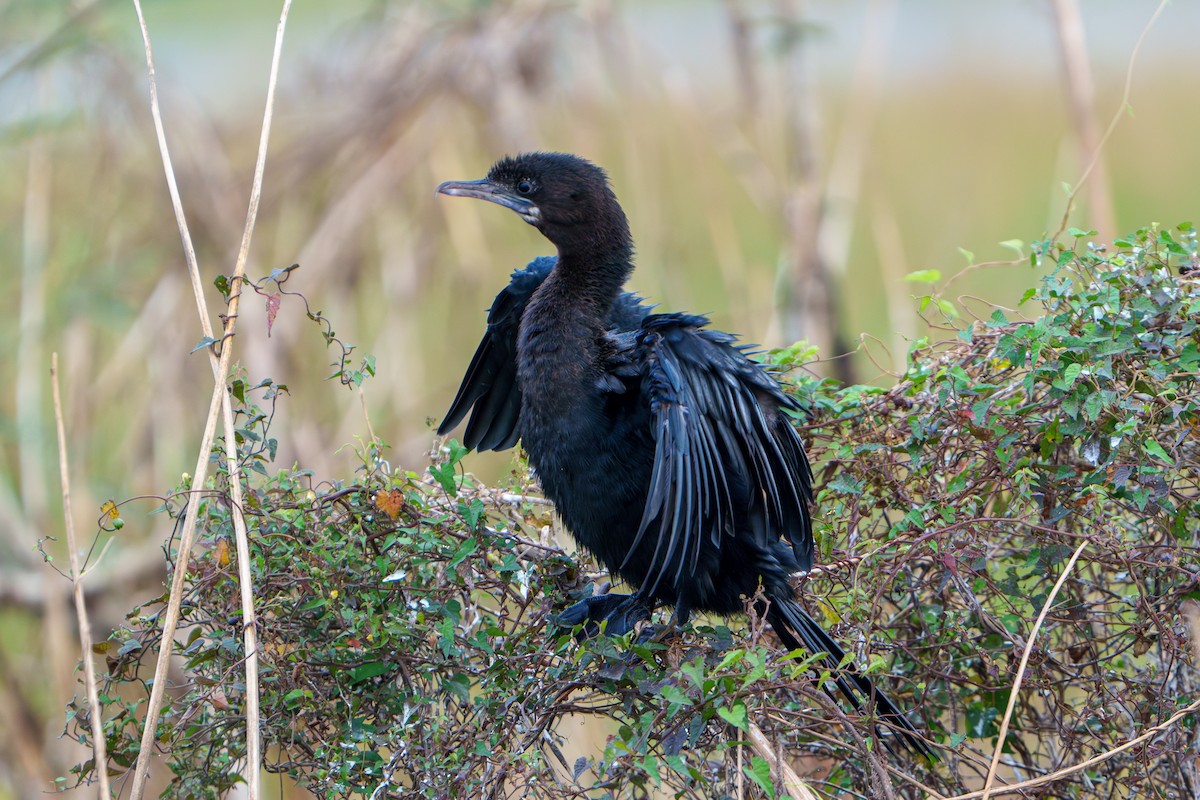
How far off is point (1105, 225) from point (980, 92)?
27.2ft

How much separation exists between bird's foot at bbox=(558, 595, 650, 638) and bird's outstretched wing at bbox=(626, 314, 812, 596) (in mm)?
92

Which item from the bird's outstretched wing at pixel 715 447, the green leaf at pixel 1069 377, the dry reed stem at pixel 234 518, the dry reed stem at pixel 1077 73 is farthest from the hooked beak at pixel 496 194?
the dry reed stem at pixel 1077 73

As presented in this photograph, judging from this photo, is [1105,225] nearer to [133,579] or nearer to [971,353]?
[971,353]

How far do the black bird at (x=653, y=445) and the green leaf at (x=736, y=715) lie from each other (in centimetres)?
45

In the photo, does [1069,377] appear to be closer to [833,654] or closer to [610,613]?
[833,654]

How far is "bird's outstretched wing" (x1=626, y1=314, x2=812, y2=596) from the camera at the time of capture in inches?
101

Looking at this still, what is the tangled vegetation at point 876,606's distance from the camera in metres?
2.39

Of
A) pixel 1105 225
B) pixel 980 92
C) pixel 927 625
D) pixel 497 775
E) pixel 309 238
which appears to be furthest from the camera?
pixel 980 92

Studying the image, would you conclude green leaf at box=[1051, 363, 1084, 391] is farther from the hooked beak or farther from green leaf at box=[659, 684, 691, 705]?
the hooked beak

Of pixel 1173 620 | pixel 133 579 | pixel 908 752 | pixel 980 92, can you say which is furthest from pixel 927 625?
pixel 980 92

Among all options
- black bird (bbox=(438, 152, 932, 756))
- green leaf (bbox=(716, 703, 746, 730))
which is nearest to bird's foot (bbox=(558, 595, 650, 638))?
black bird (bbox=(438, 152, 932, 756))

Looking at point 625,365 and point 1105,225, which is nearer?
point 625,365

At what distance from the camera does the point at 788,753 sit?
2.55 metres

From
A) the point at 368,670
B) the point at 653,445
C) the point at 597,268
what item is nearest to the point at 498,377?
the point at 597,268
